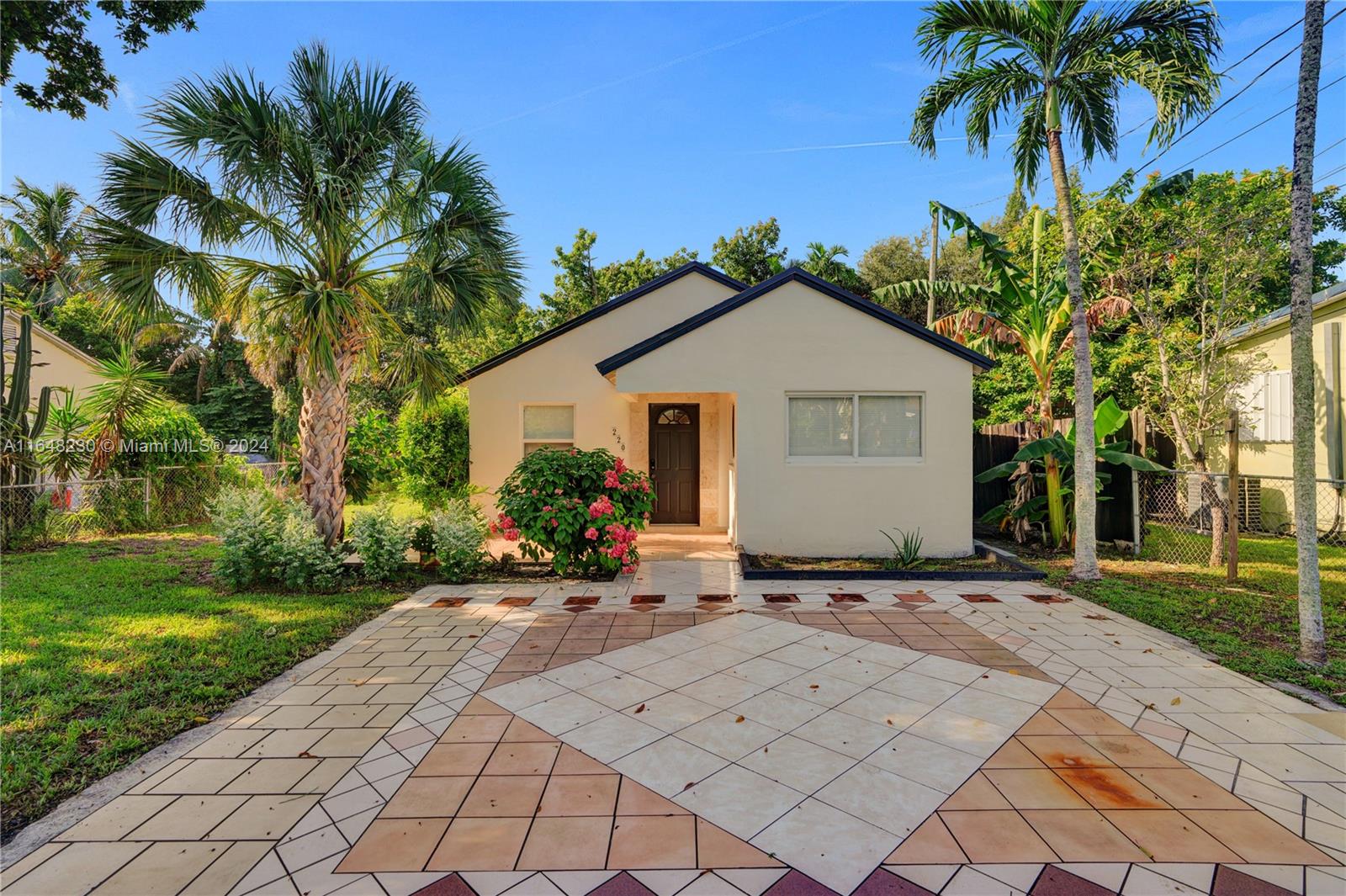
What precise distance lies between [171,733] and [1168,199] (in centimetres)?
1460

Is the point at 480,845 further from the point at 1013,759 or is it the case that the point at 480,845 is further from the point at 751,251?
the point at 751,251

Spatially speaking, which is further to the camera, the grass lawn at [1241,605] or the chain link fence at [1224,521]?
the chain link fence at [1224,521]

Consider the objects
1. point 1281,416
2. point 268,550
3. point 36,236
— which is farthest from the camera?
point 36,236

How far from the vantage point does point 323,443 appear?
7.55 meters

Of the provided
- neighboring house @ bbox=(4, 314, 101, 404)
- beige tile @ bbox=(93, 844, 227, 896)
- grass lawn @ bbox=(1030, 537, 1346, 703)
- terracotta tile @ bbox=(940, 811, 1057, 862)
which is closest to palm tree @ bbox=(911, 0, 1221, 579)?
grass lawn @ bbox=(1030, 537, 1346, 703)

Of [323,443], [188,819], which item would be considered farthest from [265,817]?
[323,443]

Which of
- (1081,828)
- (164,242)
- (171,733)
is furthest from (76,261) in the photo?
(1081,828)

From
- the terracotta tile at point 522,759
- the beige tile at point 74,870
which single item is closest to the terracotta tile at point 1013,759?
the terracotta tile at point 522,759

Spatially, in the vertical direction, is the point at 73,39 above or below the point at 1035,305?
above

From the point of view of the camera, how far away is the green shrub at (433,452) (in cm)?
1084

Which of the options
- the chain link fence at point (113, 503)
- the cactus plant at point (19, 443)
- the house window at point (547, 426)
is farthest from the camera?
the house window at point (547, 426)

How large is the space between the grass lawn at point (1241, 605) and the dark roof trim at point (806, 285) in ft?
11.4

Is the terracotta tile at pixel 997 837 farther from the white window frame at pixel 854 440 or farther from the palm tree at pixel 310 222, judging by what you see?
the palm tree at pixel 310 222

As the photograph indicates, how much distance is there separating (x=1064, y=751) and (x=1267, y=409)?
1287cm
